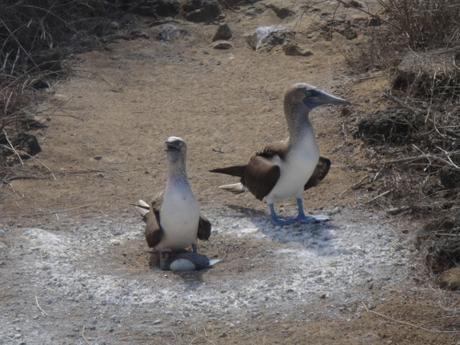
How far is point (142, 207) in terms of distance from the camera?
8.18m

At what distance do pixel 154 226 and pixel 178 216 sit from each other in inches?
8.2

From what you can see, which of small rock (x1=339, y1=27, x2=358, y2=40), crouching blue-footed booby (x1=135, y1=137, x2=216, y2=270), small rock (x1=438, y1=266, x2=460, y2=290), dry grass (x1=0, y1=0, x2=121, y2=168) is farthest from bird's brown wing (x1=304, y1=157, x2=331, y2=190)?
small rock (x1=339, y1=27, x2=358, y2=40)

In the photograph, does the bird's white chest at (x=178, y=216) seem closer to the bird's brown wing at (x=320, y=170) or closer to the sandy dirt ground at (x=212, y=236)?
the sandy dirt ground at (x=212, y=236)

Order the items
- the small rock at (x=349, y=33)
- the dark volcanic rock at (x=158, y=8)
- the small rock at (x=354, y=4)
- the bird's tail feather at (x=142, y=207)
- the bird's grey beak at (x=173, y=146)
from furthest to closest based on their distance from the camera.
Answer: the dark volcanic rock at (x=158, y=8), the small rock at (x=354, y=4), the small rock at (x=349, y=33), the bird's tail feather at (x=142, y=207), the bird's grey beak at (x=173, y=146)

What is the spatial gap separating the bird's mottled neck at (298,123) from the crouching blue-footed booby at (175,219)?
988mm

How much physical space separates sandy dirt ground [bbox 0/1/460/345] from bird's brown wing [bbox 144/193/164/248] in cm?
19

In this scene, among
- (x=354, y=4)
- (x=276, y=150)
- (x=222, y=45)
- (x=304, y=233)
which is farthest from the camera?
(x=354, y=4)

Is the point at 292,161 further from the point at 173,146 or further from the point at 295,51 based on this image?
the point at 295,51

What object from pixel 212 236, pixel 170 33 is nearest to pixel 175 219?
pixel 212 236

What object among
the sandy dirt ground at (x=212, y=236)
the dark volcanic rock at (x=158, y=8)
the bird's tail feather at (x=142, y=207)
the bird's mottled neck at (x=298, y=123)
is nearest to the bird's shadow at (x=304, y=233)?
the sandy dirt ground at (x=212, y=236)

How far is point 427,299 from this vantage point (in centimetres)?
641

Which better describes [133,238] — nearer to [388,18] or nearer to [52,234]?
[52,234]

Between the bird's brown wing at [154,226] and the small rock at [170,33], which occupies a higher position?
the bird's brown wing at [154,226]

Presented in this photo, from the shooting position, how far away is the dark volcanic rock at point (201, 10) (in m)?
13.4
